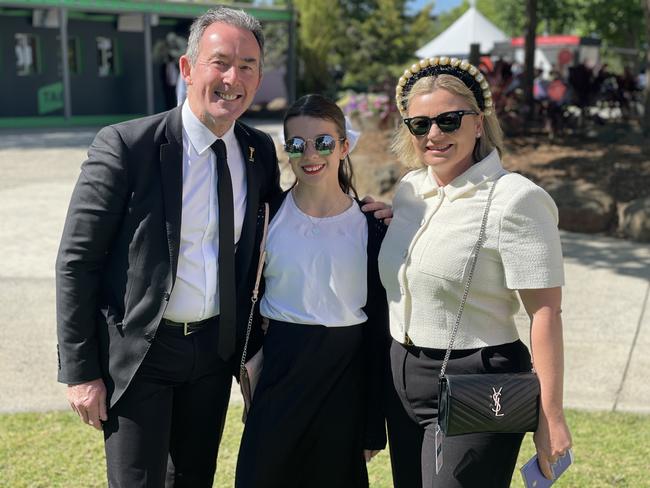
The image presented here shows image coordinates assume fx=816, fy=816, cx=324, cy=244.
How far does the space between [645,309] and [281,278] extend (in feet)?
15.0

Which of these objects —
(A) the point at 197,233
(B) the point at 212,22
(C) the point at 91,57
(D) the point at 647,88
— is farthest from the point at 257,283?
(C) the point at 91,57

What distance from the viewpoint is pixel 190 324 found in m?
2.78

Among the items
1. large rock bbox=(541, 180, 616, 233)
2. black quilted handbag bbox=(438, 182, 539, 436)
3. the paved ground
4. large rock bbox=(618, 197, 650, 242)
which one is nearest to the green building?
the paved ground

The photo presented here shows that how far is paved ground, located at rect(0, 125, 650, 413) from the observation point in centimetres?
498

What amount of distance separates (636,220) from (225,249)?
699cm

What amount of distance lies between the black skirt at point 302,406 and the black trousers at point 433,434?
0.20 m

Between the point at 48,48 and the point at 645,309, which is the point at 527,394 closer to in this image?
the point at 645,309

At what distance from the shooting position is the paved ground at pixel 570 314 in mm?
4984

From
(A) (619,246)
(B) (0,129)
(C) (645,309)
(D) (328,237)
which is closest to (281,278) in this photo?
(D) (328,237)

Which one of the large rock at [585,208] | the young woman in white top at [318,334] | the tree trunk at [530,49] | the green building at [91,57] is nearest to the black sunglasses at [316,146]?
the young woman in white top at [318,334]

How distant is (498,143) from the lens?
2.71 metres

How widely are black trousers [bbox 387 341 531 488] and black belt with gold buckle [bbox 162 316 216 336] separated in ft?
2.13

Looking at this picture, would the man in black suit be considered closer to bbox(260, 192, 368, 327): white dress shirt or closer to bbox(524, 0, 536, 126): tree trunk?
bbox(260, 192, 368, 327): white dress shirt

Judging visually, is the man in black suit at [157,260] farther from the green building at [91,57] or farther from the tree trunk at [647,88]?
the green building at [91,57]
